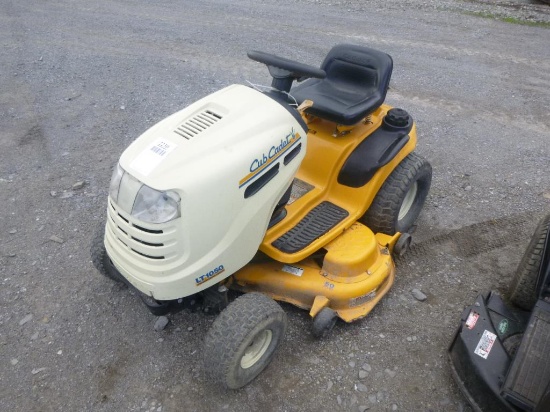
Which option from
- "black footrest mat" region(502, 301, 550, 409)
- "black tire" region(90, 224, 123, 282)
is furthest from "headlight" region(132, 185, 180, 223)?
"black footrest mat" region(502, 301, 550, 409)

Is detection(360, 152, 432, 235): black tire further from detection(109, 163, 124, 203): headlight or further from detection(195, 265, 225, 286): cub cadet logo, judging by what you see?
detection(109, 163, 124, 203): headlight

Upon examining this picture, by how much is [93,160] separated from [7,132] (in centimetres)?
121

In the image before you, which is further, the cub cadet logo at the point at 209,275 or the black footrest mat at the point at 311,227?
the black footrest mat at the point at 311,227

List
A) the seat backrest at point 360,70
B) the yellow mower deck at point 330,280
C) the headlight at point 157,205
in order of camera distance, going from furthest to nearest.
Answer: the seat backrest at point 360,70 < the yellow mower deck at point 330,280 < the headlight at point 157,205

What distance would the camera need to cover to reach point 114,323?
2838 millimetres

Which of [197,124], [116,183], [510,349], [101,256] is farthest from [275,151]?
[510,349]

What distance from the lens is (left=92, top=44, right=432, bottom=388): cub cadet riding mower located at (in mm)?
2135

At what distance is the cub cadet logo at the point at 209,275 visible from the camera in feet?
7.28

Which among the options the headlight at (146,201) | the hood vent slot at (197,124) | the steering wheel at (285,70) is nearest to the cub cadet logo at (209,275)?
the headlight at (146,201)

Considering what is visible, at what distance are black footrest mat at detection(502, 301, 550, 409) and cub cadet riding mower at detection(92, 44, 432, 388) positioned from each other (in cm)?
79

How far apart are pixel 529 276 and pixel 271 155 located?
5.36 feet

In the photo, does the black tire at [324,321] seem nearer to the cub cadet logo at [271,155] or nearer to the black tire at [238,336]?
the black tire at [238,336]

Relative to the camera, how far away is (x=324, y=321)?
2.58m

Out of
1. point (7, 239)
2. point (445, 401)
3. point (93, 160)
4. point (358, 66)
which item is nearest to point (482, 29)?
point (358, 66)
